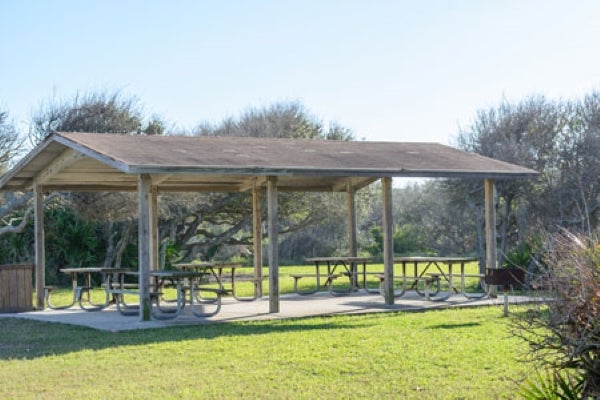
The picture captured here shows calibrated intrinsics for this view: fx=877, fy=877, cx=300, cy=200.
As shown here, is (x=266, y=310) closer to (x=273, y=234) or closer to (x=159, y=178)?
(x=273, y=234)

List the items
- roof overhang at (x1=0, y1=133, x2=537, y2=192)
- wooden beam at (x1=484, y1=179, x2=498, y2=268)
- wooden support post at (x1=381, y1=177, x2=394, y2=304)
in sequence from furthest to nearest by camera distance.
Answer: wooden beam at (x1=484, y1=179, x2=498, y2=268) → wooden support post at (x1=381, y1=177, x2=394, y2=304) → roof overhang at (x1=0, y1=133, x2=537, y2=192)

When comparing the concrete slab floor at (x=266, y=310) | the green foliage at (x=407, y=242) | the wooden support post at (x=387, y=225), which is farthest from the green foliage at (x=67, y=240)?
the green foliage at (x=407, y=242)

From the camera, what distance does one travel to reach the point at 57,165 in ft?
50.1

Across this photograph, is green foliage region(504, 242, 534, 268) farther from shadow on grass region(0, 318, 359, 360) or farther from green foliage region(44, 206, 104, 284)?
green foliage region(44, 206, 104, 284)

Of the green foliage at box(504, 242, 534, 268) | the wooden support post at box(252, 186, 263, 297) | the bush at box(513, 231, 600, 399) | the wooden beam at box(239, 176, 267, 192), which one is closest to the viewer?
the bush at box(513, 231, 600, 399)

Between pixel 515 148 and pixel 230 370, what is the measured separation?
15517 mm

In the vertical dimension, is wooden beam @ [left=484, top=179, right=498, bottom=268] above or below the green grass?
above

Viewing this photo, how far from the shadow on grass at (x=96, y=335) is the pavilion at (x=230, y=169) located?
1173 mm

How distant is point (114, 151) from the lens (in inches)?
518

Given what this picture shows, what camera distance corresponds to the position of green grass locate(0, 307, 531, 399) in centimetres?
747

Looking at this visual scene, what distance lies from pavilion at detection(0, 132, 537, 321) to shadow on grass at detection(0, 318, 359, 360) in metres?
1.17

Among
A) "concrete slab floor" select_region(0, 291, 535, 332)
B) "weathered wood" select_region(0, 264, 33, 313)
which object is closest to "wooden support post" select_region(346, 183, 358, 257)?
"concrete slab floor" select_region(0, 291, 535, 332)

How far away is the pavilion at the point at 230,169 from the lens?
42.4ft

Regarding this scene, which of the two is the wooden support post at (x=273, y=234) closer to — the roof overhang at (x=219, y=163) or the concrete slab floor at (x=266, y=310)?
the roof overhang at (x=219, y=163)
